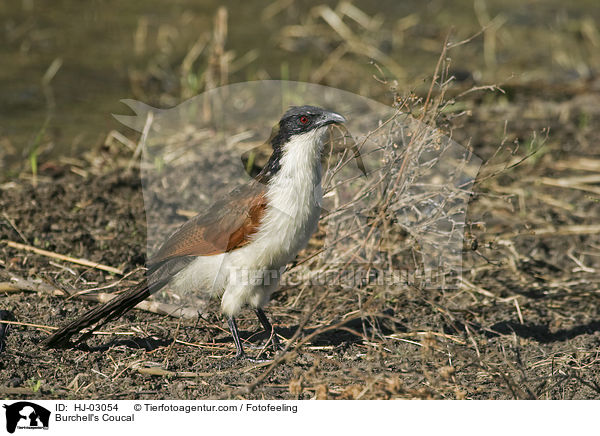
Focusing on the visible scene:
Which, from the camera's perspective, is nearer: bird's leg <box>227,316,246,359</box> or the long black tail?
the long black tail

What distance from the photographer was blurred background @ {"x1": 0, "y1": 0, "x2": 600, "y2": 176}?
6355mm

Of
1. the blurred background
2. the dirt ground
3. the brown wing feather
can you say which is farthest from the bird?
the blurred background

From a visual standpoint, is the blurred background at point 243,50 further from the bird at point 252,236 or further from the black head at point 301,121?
the black head at point 301,121

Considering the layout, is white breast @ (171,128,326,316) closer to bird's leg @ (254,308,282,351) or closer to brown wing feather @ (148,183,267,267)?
brown wing feather @ (148,183,267,267)

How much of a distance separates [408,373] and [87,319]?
1.40 metres

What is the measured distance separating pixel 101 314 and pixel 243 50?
4.56 meters

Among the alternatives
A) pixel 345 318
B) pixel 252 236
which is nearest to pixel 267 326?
pixel 345 318

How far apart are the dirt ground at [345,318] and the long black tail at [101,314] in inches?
2.7
